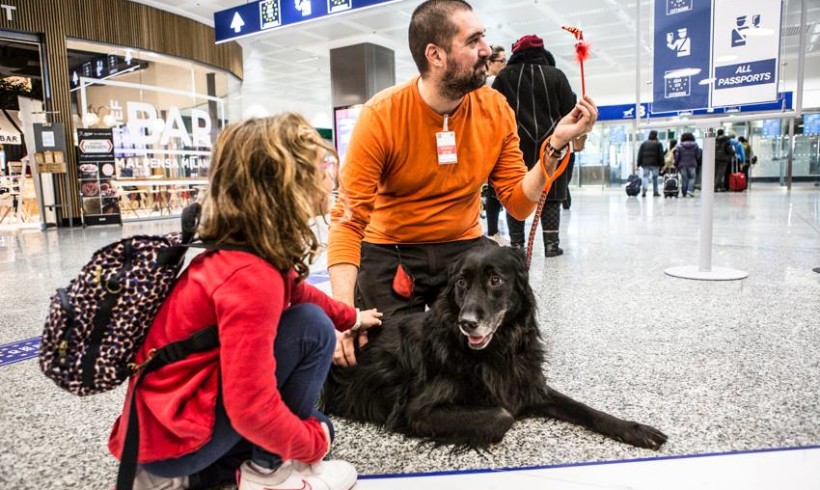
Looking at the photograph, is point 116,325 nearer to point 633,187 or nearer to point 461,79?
point 461,79

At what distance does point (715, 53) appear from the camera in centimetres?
328

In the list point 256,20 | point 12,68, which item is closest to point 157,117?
point 12,68

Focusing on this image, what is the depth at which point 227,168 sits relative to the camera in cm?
100

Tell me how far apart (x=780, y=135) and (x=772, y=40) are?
1761 centimetres

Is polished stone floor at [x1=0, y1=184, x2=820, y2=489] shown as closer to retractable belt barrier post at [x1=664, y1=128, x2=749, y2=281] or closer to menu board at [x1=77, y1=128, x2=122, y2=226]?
retractable belt barrier post at [x1=664, y1=128, x2=749, y2=281]

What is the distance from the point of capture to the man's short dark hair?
5.69 feet

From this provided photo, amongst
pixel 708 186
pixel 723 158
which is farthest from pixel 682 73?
pixel 723 158

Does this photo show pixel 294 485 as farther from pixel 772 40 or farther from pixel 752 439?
pixel 772 40

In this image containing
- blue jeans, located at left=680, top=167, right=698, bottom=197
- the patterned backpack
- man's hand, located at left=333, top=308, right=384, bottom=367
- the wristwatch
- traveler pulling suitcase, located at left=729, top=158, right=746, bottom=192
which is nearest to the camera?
the patterned backpack

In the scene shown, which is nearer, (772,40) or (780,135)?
(772,40)

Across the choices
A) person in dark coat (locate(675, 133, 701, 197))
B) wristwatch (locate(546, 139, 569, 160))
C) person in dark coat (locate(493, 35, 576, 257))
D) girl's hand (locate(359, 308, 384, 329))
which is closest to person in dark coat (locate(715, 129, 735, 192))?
person in dark coat (locate(675, 133, 701, 197))

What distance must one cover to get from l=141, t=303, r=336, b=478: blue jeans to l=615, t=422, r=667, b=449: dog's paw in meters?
0.80

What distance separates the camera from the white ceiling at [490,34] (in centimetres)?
945

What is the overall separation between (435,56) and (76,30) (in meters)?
9.50
